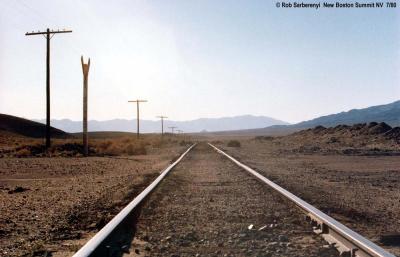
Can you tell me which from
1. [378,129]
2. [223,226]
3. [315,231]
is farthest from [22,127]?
[315,231]

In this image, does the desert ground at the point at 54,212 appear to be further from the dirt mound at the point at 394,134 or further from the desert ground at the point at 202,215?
the dirt mound at the point at 394,134

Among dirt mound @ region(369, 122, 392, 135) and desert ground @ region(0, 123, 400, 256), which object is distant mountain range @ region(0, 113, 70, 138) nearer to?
dirt mound @ region(369, 122, 392, 135)

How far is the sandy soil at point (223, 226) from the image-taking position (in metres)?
5.36

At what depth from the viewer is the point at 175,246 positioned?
18.2 ft

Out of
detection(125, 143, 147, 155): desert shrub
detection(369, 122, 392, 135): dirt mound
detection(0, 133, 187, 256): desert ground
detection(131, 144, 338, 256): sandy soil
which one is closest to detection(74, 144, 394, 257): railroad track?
detection(131, 144, 338, 256): sandy soil

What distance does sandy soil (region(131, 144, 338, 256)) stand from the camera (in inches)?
211

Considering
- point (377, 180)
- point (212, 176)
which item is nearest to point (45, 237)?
point (212, 176)

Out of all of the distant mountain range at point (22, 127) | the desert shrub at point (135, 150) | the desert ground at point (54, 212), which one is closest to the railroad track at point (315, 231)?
the desert ground at point (54, 212)

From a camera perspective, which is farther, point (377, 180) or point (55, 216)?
point (377, 180)

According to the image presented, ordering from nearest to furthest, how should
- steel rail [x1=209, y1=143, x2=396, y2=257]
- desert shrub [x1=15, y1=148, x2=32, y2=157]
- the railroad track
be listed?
steel rail [x1=209, y1=143, x2=396, y2=257] < the railroad track < desert shrub [x1=15, y1=148, x2=32, y2=157]

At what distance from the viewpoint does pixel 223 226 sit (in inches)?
265

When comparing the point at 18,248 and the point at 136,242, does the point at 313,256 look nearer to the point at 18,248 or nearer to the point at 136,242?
the point at 136,242

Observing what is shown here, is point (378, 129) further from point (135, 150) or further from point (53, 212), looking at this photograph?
point (53, 212)

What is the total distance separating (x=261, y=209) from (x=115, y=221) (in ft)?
8.46
